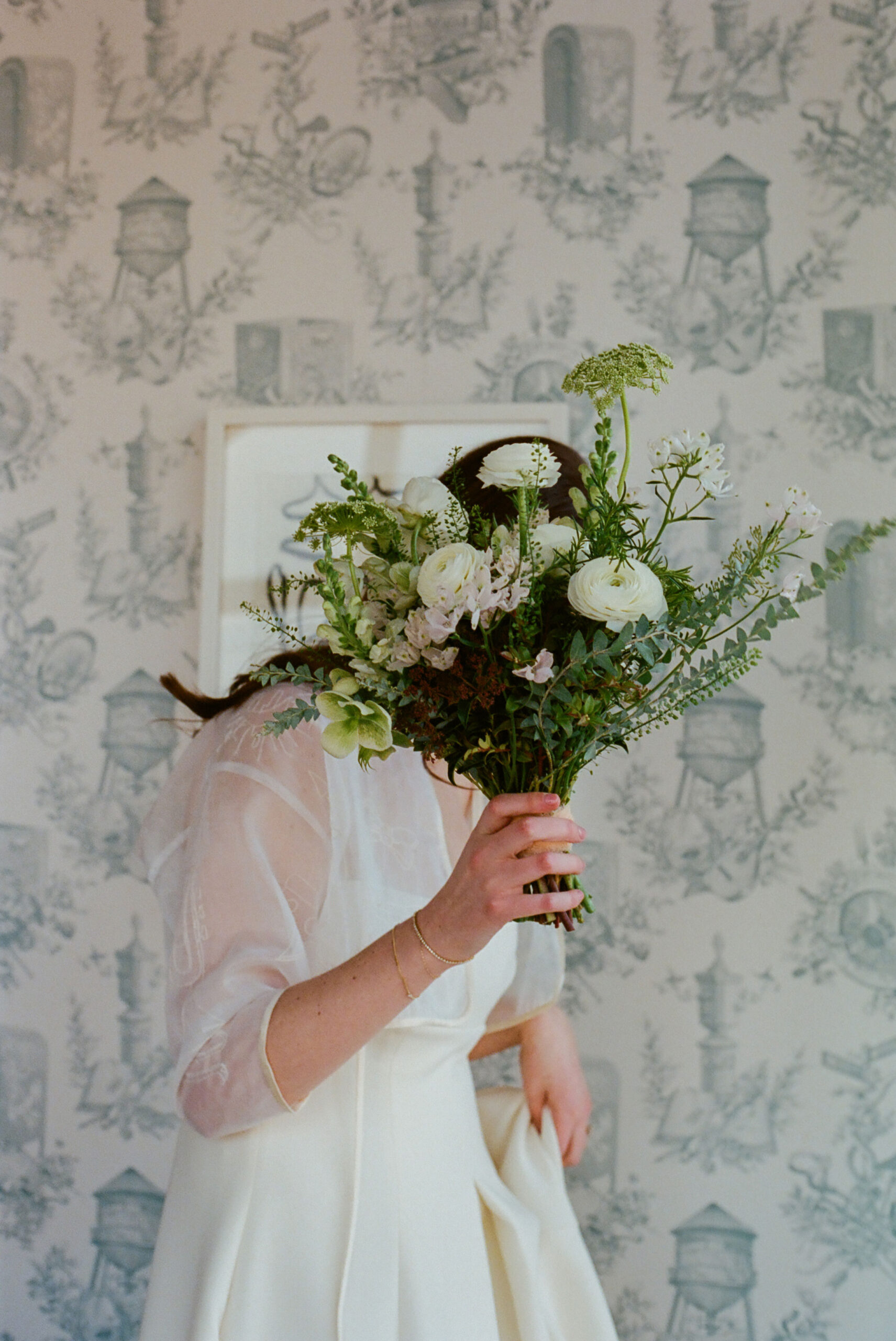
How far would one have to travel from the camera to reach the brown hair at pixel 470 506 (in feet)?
3.96

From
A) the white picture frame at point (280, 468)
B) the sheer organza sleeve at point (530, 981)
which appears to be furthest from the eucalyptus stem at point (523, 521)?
the white picture frame at point (280, 468)

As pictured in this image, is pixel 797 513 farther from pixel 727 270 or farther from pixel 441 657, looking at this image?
pixel 727 270

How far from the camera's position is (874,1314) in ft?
6.28

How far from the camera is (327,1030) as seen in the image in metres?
1.05

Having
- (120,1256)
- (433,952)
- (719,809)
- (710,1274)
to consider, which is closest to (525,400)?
(719,809)

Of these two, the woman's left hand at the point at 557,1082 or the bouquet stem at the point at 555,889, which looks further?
the woman's left hand at the point at 557,1082

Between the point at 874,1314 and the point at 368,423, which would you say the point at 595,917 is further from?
the point at 368,423

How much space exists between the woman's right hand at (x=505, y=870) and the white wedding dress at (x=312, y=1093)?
20 cm

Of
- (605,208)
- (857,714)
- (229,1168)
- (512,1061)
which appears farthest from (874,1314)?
(605,208)

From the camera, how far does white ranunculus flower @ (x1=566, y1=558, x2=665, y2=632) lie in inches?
34.8

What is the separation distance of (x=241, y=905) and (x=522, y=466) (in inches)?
20.3

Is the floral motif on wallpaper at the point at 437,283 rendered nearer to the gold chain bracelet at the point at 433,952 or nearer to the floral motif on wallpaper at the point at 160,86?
the floral motif on wallpaper at the point at 160,86

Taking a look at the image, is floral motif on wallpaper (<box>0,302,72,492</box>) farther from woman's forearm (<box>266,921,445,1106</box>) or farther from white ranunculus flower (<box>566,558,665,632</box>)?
white ranunculus flower (<box>566,558,665,632</box>)

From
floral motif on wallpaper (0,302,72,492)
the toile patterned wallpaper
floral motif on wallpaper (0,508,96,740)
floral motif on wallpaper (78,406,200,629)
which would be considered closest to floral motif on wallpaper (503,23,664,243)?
the toile patterned wallpaper
